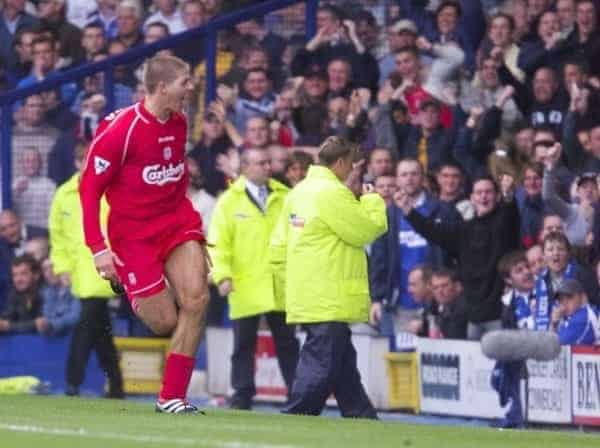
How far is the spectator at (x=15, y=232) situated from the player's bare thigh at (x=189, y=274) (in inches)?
312

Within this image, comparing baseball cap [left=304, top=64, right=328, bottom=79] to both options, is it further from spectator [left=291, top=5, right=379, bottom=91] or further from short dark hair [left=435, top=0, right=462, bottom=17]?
short dark hair [left=435, top=0, right=462, bottom=17]

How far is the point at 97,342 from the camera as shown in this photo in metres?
19.2

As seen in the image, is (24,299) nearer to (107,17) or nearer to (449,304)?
(107,17)

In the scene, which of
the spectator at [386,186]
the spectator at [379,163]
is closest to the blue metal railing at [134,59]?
the spectator at [379,163]

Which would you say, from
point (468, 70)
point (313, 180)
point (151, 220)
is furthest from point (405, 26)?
point (151, 220)

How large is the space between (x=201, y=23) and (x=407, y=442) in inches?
420

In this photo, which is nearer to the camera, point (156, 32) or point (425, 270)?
point (425, 270)

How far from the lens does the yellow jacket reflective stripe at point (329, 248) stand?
46.6ft

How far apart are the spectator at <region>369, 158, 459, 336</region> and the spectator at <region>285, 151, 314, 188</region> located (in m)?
0.78

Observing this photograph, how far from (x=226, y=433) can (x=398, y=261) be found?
23.9 ft

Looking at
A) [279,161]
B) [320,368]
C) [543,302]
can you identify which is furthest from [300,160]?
[320,368]

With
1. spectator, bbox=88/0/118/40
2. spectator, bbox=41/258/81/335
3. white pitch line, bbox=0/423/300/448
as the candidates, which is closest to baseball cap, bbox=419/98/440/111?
spectator, bbox=41/258/81/335

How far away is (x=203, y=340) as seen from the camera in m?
20.0

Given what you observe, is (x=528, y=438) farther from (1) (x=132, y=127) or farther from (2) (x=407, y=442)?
(1) (x=132, y=127)
